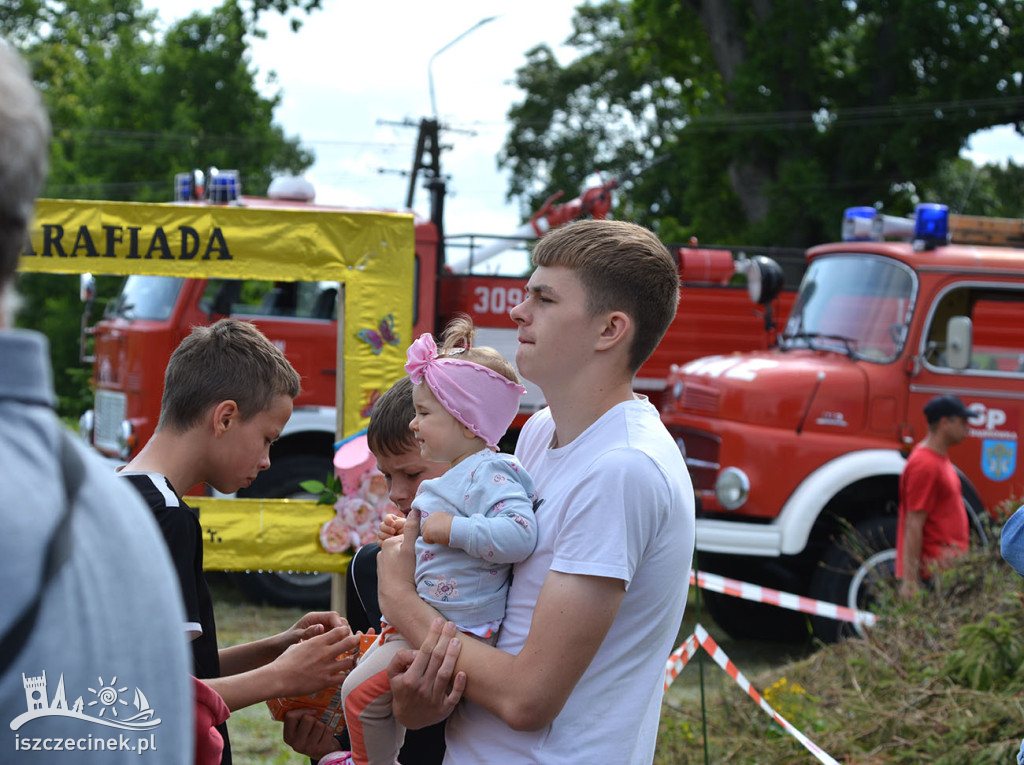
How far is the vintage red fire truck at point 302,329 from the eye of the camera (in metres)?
8.20

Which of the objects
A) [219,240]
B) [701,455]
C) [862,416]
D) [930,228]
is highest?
[930,228]

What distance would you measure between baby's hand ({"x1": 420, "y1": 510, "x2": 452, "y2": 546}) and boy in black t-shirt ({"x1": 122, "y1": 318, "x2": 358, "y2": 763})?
36cm

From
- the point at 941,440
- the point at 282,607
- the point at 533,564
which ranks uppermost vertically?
the point at 533,564

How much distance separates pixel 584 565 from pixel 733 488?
569cm

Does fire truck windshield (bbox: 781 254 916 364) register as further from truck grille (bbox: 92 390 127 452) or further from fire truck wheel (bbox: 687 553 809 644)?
truck grille (bbox: 92 390 127 452)

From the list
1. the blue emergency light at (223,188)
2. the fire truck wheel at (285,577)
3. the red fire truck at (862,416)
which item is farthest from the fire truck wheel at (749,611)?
the blue emergency light at (223,188)

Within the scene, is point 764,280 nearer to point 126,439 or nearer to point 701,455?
point 701,455

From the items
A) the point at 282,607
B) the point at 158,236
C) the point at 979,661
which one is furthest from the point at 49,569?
the point at 282,607

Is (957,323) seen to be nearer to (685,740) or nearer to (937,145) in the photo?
(685,740)

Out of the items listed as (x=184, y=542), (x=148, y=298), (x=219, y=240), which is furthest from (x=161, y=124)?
(x=184, y=542)

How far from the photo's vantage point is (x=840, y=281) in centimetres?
785

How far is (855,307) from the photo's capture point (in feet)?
25.6

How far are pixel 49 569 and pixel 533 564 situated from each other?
1134 mm

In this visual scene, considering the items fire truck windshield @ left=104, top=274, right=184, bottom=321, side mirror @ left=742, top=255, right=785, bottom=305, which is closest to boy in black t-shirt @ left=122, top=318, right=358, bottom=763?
side mirror @ left=742, top=255, right=785, bottom=305
